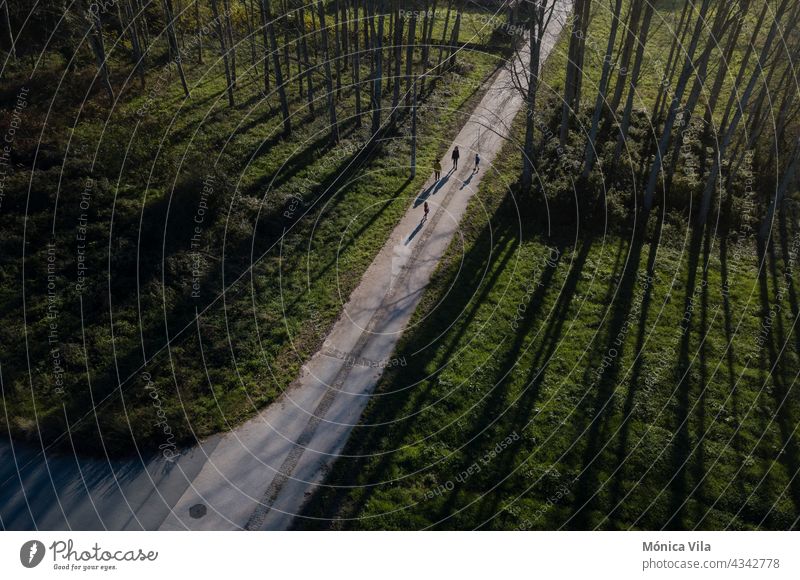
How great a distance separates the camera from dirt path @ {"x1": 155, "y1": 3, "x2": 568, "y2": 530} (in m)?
19.9

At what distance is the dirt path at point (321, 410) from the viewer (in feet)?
65.3

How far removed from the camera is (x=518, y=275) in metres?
29.1

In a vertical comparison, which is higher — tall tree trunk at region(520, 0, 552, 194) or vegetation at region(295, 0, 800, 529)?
tall tree trunk at region(520, 0, 552, 194)

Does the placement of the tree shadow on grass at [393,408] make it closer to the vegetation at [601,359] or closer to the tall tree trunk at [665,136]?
the vegetation at [601,359]

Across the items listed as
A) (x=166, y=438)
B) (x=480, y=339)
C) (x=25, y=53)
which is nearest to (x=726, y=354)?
(x=480, y=339)

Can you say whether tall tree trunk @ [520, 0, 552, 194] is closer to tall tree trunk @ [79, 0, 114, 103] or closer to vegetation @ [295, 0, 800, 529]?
vegetation @ [295, 0, 800, 529]

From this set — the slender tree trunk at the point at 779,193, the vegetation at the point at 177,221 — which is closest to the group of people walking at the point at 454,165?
the vegetation at the point at 177,221

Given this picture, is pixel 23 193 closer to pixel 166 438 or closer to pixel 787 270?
pixel 166 438

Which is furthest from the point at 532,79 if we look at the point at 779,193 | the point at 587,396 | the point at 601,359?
the point at 587,396
